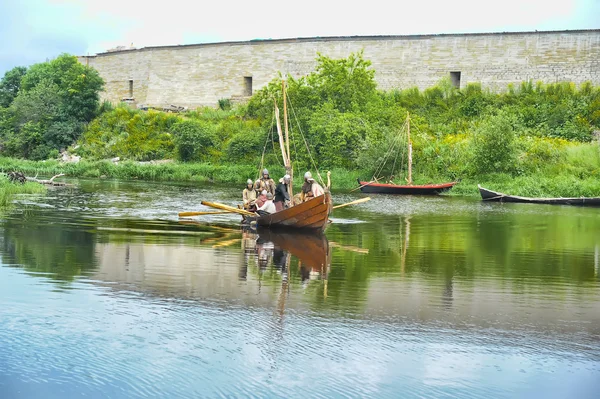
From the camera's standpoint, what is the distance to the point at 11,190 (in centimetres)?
2553

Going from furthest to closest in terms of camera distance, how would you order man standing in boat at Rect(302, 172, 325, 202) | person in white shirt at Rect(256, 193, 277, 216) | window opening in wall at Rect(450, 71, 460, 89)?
window opening in wall at Rect(450, 71, 460, 89)
man standing in boat at Rect(302, 172, 325, 202)
person in white shirt at Rect(256, 193, 277, 216)

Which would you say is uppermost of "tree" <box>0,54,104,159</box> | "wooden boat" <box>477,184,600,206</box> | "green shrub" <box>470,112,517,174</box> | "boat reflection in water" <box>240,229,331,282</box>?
"tree" <box>0,54,104,159</box>

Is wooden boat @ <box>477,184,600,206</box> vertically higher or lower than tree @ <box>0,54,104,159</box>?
lower

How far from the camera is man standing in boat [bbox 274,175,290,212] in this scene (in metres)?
18.2

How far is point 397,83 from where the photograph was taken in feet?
165

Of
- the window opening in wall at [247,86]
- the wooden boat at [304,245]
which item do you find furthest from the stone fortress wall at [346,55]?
the wooden boat at [304,245]

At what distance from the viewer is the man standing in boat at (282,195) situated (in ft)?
59.7

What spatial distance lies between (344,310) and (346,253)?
5236 millimetres

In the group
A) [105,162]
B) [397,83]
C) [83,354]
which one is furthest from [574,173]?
[83,354]

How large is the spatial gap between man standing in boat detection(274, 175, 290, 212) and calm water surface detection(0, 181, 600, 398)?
6.96ft

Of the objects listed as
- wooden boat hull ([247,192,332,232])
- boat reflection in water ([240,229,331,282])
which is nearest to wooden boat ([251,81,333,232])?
wooden boat hull ([247,192,332,232])

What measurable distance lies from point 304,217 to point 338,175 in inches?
970

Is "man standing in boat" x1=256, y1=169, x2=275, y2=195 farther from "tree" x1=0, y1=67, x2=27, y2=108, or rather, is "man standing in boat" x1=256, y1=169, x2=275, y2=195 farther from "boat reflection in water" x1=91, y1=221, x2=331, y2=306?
"tree" x1=0, y1=67, x2=27, y2=108

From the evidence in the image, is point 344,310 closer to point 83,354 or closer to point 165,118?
point 83,354
